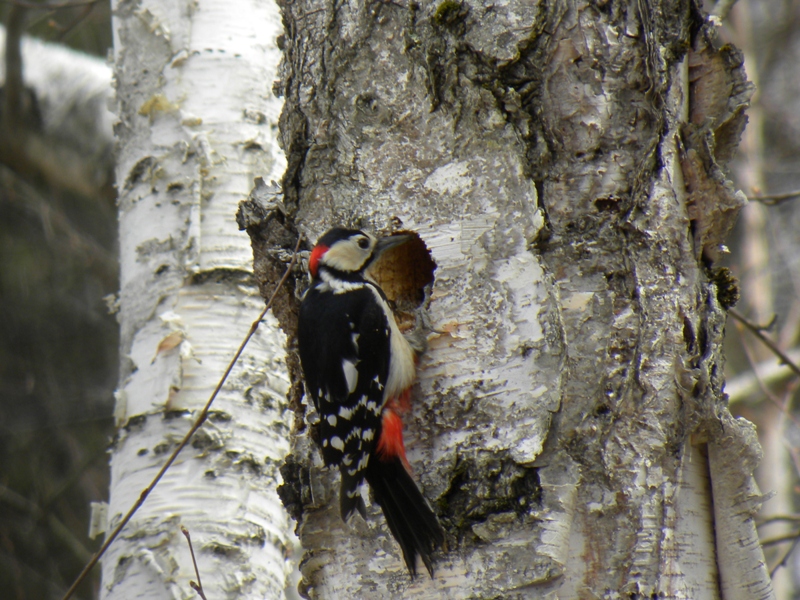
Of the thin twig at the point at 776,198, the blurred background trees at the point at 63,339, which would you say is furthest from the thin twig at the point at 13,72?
the thin twig at the point at 776,198

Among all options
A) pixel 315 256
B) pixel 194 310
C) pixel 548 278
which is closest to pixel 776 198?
pixel 548 278

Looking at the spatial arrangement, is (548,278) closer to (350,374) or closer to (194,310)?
(350,374)

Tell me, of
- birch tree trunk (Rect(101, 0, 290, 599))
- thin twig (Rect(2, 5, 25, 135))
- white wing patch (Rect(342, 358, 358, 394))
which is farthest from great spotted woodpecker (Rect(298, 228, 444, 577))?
thin twig (Rect(2, 5, 25, 135))

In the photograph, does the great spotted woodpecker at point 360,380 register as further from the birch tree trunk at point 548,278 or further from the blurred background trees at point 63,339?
the blurred background trees at point 63,339

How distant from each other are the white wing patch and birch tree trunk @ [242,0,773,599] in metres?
0.20

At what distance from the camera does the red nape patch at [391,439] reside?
1.92 meters

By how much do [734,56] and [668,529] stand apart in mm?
1234

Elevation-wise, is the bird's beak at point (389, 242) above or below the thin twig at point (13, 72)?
below

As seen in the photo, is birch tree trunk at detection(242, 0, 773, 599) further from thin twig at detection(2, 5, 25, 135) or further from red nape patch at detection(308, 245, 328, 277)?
thin twig at detection(2, 5, 25, 135)

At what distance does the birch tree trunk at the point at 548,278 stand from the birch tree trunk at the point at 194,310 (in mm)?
595

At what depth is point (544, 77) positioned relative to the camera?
198cm

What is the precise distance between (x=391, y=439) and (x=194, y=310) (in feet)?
3.67

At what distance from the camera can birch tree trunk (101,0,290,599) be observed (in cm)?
253

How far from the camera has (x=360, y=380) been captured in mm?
2377
